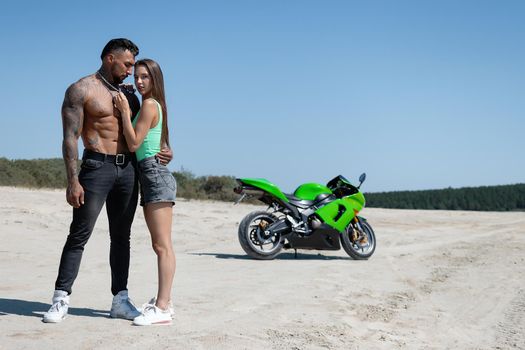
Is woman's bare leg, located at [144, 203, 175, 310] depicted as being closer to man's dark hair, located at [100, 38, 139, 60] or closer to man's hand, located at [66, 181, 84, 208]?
man's hand, located at [66, 181, 84, 208]

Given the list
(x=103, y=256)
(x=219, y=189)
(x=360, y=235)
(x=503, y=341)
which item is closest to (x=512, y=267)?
(x=360, y=235)

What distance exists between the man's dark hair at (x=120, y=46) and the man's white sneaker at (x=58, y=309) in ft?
6.32

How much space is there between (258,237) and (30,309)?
4841 mm

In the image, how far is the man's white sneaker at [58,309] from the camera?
5.19 metres

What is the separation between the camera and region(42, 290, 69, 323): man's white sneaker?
17.0ft

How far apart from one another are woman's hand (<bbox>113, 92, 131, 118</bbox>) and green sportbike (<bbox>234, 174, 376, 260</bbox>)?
4810 mm

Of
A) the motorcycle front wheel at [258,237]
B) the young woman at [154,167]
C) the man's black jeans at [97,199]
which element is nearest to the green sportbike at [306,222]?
the motorcycle front wheel at [258,237]

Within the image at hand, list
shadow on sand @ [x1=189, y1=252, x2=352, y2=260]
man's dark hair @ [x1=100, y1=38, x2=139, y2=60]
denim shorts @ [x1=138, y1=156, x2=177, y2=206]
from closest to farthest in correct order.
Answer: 1. denim shorts @ [x1=138, y1=156, x2=177, y2=206]
2. man's dark hair @ [x1=100, y1=38, x2=139, y2=60]
3. shadow on sand @ [x1=189, y1=252, x2=352, y2=260]

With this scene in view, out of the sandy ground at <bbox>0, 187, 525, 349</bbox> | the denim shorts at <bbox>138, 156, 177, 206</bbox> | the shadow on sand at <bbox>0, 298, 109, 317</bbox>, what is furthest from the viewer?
the shadow on sand at <bbox>0, 298, 109, 317</bbox>

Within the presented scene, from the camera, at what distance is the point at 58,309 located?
525 centimetres

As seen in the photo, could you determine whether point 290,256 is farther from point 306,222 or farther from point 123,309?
point 123,309

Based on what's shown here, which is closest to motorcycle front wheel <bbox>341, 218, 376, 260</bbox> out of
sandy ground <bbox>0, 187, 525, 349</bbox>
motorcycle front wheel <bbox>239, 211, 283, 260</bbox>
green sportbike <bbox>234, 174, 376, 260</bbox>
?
green sportbike <bbox>234, 174, 376, 260</bbox>

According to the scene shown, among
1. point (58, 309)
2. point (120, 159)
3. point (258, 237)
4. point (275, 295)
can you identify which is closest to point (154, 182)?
point (120, 159)

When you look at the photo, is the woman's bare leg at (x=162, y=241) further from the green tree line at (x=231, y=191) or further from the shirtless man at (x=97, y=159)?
the green tree line at (x=231, y=191)
